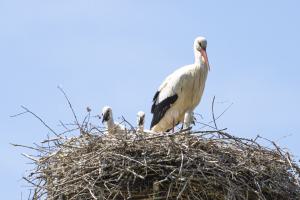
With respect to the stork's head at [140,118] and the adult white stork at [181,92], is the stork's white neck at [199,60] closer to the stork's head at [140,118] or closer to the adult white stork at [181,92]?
the adult white stork at [181,92]

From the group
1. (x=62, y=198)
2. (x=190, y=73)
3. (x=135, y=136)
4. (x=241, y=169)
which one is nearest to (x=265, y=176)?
(x=241, y=169)

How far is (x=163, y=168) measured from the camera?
8.45 m

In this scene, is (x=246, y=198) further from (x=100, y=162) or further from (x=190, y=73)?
(x=190, y=73)

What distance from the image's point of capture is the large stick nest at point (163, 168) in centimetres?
834

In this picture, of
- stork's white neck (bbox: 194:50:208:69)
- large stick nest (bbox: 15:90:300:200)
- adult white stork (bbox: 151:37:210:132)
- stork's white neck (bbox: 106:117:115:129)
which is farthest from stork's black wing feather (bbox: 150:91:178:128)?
large stick nest (bbox: 15:90:300:200)

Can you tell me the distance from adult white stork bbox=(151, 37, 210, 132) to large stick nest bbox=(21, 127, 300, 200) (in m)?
2.63

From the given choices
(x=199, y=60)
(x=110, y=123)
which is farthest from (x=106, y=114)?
(x=199, y=60)

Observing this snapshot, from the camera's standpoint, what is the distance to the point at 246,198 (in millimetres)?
8375

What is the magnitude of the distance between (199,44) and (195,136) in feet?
9.91

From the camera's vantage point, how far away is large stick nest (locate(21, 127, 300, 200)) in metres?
8.34

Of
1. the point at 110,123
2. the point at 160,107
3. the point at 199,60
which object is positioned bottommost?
the point at 110,123

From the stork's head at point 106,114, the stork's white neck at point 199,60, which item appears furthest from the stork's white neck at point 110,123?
the stork's white neck at point 199,60

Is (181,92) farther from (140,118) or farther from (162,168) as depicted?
(162,168)

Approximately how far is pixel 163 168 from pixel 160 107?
3.24 m
